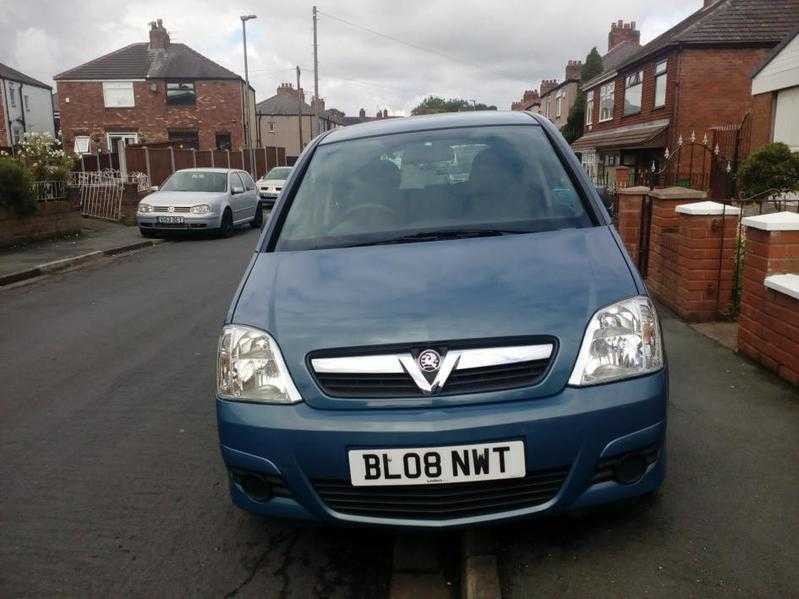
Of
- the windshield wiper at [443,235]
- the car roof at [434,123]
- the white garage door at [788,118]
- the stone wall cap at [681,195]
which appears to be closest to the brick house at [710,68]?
the white garage door at [788,118]

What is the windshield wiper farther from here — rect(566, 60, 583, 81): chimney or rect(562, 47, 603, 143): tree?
rect(566, 60, 583, 81): chimney

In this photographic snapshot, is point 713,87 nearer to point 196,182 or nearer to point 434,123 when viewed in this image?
point 196,182

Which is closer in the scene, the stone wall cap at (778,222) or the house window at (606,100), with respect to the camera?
the stone wall cap at (778,222)

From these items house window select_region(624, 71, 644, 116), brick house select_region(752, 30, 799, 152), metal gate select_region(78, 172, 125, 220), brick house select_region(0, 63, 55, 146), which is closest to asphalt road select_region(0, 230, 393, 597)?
metal gate select_region(78, 172, 125, 220)

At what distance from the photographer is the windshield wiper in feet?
10.5

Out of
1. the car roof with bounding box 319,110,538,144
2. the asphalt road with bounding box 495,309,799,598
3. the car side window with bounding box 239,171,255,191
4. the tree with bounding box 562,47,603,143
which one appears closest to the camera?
the asphalt road with bounding box 495,309,799,598

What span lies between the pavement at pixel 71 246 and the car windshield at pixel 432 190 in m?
8.40

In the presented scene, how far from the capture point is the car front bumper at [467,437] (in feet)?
7.83

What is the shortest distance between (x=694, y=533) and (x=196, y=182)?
16169 millimetres

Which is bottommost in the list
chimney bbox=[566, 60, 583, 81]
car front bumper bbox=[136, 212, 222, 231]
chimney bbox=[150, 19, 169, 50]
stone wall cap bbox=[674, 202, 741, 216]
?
car front bumper bbox=[136, 212, 222, 231]

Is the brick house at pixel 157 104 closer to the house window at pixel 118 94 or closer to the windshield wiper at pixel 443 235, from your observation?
the house window at pixel 118 94

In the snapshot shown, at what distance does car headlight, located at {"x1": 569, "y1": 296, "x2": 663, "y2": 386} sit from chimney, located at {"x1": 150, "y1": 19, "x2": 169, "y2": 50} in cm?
5114

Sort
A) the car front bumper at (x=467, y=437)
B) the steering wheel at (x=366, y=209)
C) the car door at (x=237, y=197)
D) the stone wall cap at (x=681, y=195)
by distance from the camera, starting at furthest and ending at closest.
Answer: the car door at (x=237, y=197), the stone wall cap at (x=681, y=195), the steering wheel at (x=366, y=209), the car front bumper at (x=467, y=437)

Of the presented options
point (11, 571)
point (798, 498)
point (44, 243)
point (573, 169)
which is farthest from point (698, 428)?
point (44, 243)
